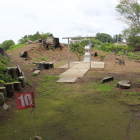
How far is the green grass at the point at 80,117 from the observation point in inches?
137

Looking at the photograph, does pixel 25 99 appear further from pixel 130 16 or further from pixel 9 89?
pixel 130 16

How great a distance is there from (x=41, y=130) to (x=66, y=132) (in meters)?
0.52

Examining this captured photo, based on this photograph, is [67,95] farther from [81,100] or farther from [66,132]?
[66,132]

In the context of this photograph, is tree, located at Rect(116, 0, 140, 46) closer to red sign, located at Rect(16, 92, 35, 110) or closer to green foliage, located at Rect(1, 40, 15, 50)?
red sign, located at Rect(16, 92, 35, 110)

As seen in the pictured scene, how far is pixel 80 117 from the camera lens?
14.0ft

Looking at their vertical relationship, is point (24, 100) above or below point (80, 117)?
above

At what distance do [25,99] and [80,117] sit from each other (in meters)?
1.65

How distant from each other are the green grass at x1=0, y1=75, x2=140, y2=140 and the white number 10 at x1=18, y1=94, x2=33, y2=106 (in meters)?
0.72

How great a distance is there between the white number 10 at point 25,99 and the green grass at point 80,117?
72 centimetres

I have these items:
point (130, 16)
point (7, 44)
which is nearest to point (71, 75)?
point (130, 16)

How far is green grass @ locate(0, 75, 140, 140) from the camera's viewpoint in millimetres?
3480

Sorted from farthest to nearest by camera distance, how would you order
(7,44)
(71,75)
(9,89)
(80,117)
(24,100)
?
1. (7,44)
2. (71,75)
3. (9,89)
4. (80,117)
5. (24,100)

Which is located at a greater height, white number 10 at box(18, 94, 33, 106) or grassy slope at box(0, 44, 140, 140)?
white number 10 at box(18, 94, 33, 106)

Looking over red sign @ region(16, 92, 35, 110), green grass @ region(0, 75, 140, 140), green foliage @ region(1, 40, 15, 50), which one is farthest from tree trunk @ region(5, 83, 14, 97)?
green foliage @ region(1, 40, 15, 50)
